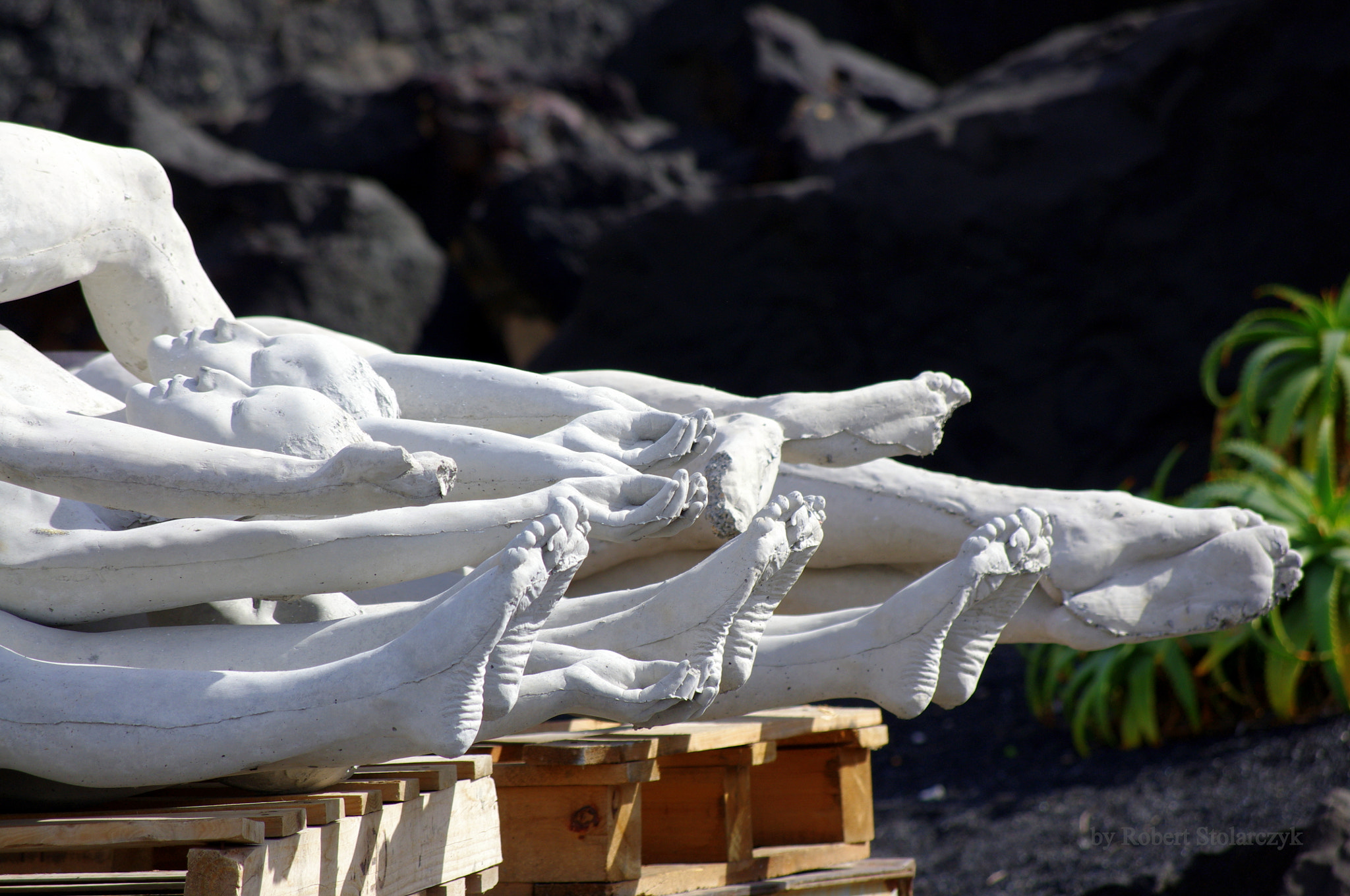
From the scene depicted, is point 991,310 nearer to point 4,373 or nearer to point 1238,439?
point 1238,439

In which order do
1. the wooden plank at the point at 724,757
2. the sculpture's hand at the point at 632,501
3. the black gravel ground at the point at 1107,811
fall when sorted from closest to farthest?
the sculpture's hand at the point at 632,501 < the wooden plank at the point at 724,757 < the black gravel ground at the point at 1107,811

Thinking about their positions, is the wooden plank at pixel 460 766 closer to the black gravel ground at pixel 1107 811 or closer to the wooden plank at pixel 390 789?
the wooden plank at pixel 390 789

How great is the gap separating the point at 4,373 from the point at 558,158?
20.8ft

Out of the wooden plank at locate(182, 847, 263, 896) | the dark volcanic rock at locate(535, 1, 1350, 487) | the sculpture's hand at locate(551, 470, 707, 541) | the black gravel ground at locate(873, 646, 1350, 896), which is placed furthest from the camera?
the dark volcanic rock at locate(535, 1, 1350, 487)

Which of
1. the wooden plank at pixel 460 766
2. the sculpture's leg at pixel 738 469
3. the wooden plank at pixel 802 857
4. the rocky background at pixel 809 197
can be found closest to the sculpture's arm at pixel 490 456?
the sculpture's leg at pixel 738 469

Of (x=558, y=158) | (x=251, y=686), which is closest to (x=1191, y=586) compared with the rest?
(x=251, y=686)

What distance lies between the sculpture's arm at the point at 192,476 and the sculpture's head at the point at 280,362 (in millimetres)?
318

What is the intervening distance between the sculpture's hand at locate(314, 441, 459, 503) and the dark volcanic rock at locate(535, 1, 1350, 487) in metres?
5.03

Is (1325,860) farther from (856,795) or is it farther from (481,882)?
(481,882)

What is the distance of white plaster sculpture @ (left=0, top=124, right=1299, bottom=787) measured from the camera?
1.89m

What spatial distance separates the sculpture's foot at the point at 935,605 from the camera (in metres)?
2.45

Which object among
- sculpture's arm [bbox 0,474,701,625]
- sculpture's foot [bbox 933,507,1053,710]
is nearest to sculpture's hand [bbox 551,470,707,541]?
sculpture's arm [bbox 0,474,701,625]

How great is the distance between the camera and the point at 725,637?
2.25 metres

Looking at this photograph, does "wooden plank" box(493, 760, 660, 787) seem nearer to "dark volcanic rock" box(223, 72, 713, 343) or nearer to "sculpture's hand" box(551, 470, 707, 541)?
"sculpture's hand" box(551, 470, 707, 541)
